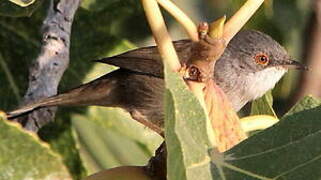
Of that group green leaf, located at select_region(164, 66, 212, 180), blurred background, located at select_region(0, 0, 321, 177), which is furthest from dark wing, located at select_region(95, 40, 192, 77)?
green leaf, located at select_region(164, 66, 212, 180)

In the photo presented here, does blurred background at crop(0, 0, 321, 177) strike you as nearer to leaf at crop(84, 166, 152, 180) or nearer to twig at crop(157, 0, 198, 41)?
leaf at crop(84, 166, 152, 180)

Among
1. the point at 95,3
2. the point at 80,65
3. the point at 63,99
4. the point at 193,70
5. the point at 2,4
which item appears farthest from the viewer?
the point at 63,99

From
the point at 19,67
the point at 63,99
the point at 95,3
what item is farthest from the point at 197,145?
the point at 63,99

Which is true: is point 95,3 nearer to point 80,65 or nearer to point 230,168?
point 80,65

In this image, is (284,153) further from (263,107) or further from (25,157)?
(263,107)

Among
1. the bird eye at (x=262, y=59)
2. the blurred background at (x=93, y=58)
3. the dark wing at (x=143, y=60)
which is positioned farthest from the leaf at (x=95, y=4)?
the bird eye at (x=262, y=59)

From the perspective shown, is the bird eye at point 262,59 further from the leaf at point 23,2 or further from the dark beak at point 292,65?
the leaf at point 23,2
